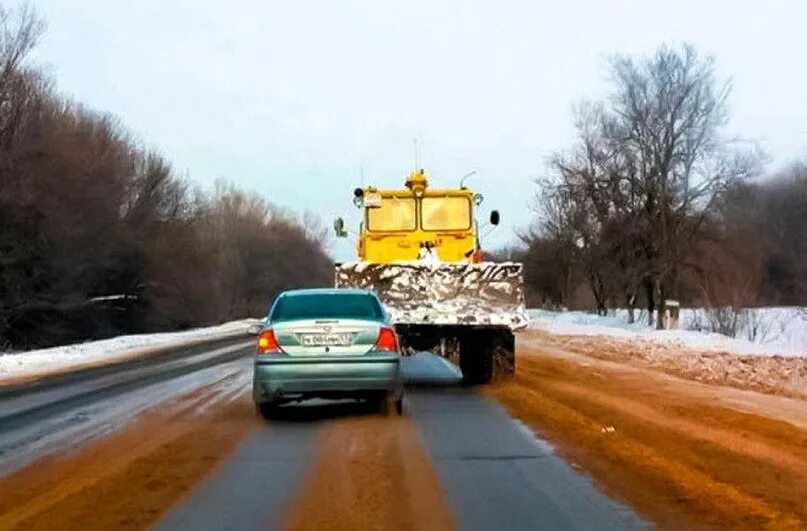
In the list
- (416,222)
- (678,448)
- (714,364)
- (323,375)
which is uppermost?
(416,222)

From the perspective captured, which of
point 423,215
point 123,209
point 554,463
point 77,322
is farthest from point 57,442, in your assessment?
point 123,209

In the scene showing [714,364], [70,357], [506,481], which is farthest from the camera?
[70,357]

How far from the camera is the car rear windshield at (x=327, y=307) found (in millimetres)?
14016

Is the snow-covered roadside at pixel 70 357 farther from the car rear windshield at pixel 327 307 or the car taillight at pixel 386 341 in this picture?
the car taillight at pixel 386 341

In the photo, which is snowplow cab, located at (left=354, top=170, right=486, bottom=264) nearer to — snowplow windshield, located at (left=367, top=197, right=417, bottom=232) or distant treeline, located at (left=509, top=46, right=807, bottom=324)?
snowplow windshield, located at (left=367, top=197, right=417, bottom=232)

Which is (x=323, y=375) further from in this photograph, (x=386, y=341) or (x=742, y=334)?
(x=742, y=334)

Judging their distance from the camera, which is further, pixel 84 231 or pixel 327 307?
pixel 84 231

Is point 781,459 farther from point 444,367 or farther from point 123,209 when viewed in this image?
point 123,209

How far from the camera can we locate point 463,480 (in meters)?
9.31

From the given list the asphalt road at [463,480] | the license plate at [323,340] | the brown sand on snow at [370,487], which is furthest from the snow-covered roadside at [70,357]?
the brown sand on snow at [370,487]

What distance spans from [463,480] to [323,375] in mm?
4424

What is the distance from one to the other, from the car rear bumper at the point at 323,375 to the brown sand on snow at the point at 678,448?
1.94 meters

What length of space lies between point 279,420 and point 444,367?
1045 centimetres

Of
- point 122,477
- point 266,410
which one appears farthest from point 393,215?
point 122,477
